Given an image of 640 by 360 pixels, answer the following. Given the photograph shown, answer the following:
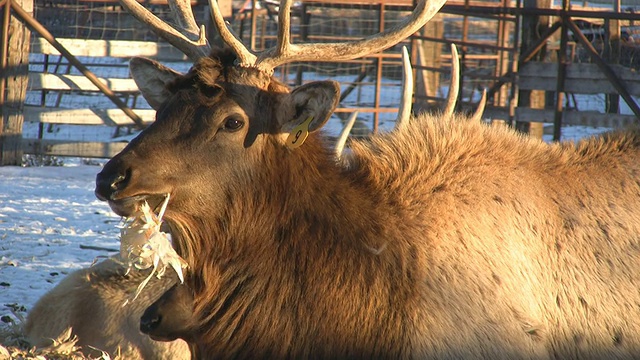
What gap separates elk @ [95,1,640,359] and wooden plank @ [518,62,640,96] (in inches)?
330

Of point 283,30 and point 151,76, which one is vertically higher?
point 283,30

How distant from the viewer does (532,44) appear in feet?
39.7

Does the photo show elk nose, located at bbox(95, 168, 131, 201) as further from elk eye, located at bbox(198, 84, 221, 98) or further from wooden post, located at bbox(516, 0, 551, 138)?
wooden post, located at bbox(516, 0, 551, 138)

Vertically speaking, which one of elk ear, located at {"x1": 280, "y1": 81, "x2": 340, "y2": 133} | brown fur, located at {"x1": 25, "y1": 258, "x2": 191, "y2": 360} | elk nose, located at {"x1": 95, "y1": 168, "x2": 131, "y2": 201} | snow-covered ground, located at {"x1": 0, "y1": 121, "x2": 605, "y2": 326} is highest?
elk ear, located at {"x1": 280, "y1": 81, "x2": 340, "y2": 133}

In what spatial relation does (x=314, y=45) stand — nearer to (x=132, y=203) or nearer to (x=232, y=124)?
(x=232, y=124)

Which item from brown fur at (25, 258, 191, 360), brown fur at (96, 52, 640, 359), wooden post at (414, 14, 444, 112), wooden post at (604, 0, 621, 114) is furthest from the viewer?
wooden post at (414, 14, 444, 112)

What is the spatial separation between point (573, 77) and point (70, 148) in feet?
23.8

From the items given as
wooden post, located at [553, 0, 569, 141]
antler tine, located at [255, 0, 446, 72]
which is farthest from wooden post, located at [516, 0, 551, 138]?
antler tine, located at [255, 0, 446, 72]

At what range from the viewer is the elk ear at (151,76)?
3.97 m

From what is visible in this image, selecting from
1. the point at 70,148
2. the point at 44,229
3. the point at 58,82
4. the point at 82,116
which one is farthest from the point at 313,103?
the point at 58,82

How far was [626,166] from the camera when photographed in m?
4.06

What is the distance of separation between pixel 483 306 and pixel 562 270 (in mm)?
440

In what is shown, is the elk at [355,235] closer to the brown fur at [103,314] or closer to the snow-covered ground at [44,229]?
the brown fur at [103,314]

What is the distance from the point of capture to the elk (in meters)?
3.46
